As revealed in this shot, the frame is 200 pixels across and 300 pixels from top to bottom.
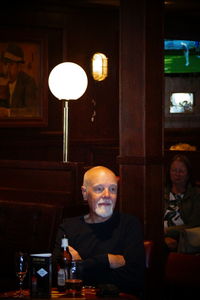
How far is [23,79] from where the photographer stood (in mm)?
9016

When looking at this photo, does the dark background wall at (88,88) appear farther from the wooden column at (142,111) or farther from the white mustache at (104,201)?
the white mustache at (104,201)

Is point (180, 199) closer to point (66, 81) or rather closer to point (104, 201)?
point (66, 81)

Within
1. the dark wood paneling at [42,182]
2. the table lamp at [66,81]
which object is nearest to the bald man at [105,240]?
the dark wood paneling at [42,182]

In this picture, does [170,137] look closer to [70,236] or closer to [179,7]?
[179,7]

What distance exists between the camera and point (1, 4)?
29.0 ft

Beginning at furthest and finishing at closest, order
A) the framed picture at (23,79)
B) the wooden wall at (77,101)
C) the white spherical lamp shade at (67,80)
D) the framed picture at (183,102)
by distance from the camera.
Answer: the framed picture at (183,102)
the wooden wall at (77,101)
the framed picture at (23,79)
the white spherical lamp shade at (67,80)

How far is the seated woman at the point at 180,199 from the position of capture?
581 centimetres

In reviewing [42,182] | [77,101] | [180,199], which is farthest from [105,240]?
[77,101]

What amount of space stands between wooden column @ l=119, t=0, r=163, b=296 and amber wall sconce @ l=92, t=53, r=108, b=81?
435 centimetres

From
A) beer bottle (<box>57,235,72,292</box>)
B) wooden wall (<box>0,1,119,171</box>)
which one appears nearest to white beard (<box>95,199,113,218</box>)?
beer bottle (<box>57,235,72,292</box>)

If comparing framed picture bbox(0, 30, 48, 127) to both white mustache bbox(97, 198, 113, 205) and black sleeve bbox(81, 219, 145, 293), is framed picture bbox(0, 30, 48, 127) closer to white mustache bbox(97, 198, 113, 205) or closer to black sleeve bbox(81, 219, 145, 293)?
white mustache bbox(97, 198, 113, 205)

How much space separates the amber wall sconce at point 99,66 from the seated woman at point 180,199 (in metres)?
3.51

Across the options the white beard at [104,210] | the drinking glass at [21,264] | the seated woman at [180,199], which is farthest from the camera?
the seated woman at [180,199]

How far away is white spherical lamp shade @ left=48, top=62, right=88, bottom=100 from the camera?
6.11 metres
